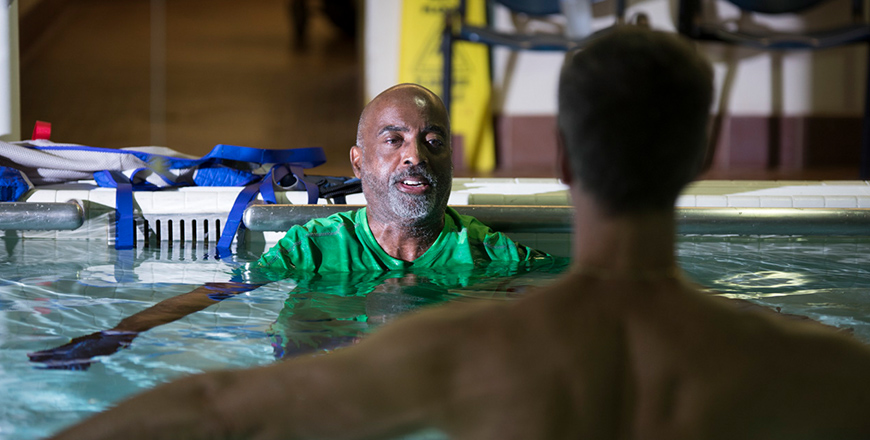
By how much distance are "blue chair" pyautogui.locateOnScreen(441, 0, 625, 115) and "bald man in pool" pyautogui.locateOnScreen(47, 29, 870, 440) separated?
4.04m

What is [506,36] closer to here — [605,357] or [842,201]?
[842,201]

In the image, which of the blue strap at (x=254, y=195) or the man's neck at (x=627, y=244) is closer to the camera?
the man's neck at (x=627, y=244)

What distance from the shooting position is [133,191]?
9.85 ft

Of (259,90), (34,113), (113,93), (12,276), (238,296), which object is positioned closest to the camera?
(238,296)

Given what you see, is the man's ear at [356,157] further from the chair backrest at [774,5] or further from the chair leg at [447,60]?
the chair backrest at [774,5]

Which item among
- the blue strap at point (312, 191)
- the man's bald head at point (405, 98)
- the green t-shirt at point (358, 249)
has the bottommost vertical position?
the green t-shirt at point (358, 249)

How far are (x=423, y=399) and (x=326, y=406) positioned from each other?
0.29ft

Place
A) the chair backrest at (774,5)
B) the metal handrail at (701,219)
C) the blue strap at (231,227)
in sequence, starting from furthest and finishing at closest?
the chair backrest at (774,5) < the blue strap at (231,227) < the metal handrail at (701,219)

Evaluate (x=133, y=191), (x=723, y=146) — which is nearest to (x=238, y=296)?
(x=133, y=191)

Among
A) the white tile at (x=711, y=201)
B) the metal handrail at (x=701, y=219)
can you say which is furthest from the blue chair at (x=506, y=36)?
the metal handrail at (x=701, y=219)

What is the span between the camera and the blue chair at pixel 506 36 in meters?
4.81

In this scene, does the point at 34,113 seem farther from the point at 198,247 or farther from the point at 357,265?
the point at 357,265

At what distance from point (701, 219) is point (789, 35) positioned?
2772 millimetres

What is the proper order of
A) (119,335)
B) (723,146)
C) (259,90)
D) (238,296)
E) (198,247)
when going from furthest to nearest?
(259,90) → (723,146) → (198,247) → (238,296) → (119,335)
